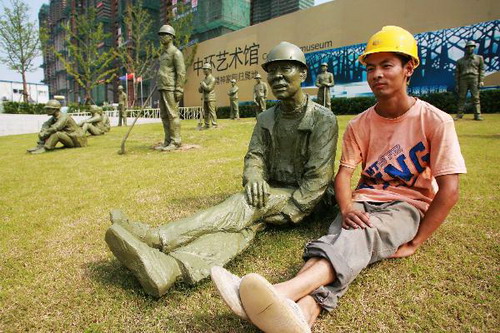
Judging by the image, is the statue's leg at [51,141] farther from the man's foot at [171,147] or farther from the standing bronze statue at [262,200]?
the standing bronze statue at [262,200]

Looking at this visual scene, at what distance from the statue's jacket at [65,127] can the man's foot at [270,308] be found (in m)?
9.97

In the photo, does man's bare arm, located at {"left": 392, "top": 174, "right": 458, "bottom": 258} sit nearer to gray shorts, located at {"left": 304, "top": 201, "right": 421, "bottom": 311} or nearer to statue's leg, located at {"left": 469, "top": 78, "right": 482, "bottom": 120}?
gray shorts, located at {"left": 304, "top": 201, "right": 421, "bottom": 311}

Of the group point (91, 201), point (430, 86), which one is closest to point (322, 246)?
point (91, 201)

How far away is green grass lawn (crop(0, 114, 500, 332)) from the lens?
1772 mm

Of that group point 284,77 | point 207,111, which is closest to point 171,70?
point 207,111

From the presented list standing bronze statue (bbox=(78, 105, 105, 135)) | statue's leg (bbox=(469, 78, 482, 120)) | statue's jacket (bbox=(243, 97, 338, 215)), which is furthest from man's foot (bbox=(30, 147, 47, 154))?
statue's leg (bbox=(469, 78, 482, 120))

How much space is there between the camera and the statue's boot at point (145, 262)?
5.92ft

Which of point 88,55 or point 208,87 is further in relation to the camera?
point 88,55

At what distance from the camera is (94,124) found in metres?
13.8

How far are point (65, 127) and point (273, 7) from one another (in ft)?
80.5

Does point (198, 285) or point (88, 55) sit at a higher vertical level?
point (88, 55)

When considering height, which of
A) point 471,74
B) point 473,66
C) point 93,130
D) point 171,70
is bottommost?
point 93,130

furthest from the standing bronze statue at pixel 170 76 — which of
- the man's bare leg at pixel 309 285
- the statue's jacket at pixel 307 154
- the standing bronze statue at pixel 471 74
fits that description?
the standing bronze statue at pixel 471 74

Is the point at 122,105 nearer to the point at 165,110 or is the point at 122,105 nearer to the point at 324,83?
the point at 324,83
